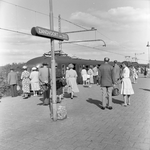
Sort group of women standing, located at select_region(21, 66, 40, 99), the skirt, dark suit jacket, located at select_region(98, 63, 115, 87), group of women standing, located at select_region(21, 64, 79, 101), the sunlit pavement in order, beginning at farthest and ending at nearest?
group of women standing, located at select_region(21, 66, 40, 99) → group of women standing, located at select_region(21, 64, 79, 101) → the skirt → dark suit jacket, located at select_region(98, 63, 115, 87) → the sunlit pavement

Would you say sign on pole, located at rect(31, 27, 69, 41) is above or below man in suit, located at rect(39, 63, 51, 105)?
above

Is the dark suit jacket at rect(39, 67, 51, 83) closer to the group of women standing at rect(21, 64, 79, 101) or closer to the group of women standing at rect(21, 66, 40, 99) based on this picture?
the group of women standing at rect(21, 64, 79, 101)

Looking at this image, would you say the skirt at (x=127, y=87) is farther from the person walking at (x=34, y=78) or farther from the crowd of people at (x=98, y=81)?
the person walking at (x=34, y=78)

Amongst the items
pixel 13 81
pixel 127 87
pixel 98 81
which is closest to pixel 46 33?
pixel 98 81

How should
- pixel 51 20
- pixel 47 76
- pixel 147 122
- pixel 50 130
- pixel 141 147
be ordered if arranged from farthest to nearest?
1. pixel 47 76
2. pixel 51 20
3. pixel 147 122
4. pixel 50 130
5. pixel 141 147

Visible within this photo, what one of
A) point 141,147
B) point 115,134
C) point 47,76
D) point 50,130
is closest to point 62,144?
point 50,130

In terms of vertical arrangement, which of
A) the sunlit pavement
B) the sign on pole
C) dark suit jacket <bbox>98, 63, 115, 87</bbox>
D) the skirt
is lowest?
the sunlit pavement

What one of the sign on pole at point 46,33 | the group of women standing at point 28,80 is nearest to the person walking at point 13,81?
the group of women standing at point 28,80

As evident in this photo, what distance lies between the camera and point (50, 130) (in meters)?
4.55

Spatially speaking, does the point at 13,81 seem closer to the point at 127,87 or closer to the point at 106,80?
the point at 106,80

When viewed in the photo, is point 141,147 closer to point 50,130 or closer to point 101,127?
point 101,127

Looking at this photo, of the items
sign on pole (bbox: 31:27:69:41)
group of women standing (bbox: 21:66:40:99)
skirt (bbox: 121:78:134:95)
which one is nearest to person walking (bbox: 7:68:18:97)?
group of women standing (bbox: 21:66:40:99)

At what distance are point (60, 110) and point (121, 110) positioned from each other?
7.45 ft

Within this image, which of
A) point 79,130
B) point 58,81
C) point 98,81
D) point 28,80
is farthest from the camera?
point 28,80
